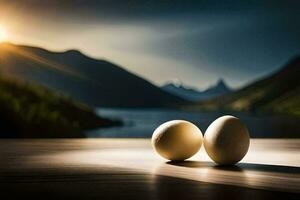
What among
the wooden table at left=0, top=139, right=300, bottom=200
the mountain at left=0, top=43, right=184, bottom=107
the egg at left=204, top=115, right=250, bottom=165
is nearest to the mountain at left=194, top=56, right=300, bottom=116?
the mountain at left=0, top=43, right=184, bottom=107

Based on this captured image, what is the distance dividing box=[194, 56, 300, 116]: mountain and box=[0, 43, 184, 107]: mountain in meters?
0.55

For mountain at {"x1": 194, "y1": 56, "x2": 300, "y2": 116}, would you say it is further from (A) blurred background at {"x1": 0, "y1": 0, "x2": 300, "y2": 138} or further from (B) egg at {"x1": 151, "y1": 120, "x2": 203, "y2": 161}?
(B) egg at {"x1": 151, "y1": 120, "x2": 203, "y2": 161}

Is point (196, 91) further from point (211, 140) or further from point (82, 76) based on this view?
point (211, 140)

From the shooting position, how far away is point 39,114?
22.3ft

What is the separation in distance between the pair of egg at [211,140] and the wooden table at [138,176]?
8cm

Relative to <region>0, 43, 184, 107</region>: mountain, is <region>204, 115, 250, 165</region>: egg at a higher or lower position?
lower

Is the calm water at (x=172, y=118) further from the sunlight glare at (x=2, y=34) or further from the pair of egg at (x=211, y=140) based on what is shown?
the pair of egg at (x=211, y=140)

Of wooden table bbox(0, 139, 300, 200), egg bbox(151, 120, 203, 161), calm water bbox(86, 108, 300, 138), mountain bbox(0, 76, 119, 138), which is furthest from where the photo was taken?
calm water bbox(86, 108, 300, 138)

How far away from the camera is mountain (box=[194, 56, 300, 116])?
6.85 meters

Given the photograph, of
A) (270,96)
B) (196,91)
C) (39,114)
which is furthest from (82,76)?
(270,96)

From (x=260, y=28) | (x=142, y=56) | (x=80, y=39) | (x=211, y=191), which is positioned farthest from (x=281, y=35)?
(x=211, y=191)

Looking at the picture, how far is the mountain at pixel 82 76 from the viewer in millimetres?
6711

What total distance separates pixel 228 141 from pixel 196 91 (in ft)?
10.8

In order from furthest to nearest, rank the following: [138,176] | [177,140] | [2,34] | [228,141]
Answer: [2,34] < [177,140] < [228,141] < [138,176]
